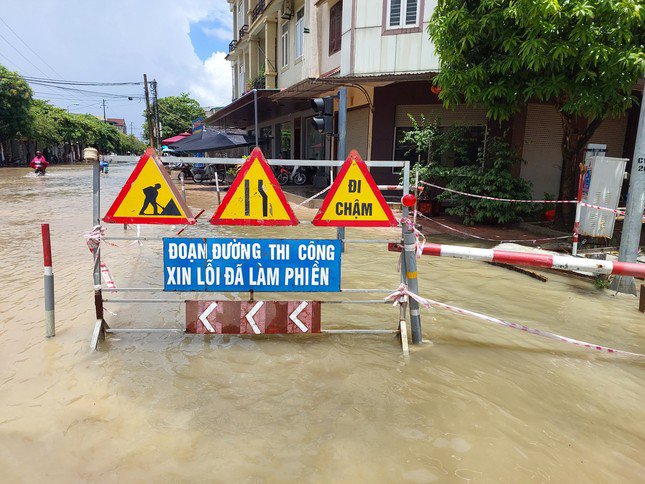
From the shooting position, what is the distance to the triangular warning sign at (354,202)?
3777 millimetres

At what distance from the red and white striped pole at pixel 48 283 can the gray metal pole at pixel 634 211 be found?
21.2ft

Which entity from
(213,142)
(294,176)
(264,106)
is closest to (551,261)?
(294,176)

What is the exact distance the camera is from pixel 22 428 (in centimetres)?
275

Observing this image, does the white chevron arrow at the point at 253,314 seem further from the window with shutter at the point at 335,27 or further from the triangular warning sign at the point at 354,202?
the window with shutter at the point at 335,27

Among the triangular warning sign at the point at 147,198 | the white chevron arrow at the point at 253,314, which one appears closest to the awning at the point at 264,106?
the triangular warning sign at the point at 147,198

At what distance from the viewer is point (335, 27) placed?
53.2 ft

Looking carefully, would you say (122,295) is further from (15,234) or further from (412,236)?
(15,234)

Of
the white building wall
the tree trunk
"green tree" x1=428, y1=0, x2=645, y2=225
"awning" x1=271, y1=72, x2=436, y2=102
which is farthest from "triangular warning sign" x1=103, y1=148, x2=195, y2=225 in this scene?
the white building wall

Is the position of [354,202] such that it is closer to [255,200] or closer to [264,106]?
[255,200]

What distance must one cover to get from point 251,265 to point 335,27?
14678 mm

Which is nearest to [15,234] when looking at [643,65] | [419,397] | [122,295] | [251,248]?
[122,295]

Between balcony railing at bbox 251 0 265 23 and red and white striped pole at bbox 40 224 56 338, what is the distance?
23.3 m

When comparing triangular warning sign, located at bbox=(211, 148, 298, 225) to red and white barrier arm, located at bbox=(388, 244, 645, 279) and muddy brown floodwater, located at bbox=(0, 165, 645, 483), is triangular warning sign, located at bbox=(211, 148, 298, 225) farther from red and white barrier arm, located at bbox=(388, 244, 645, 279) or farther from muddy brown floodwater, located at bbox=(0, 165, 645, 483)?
red and white barrier arm, located at bbox=(388, 244, 645, 279)

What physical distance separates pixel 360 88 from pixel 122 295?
1050 centimetres
